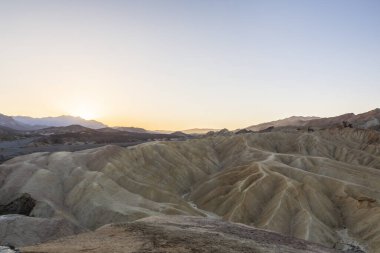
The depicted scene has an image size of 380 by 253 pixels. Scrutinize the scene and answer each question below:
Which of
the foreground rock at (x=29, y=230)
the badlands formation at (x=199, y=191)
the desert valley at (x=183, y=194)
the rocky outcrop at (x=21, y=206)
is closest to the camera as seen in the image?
the foreground rock at (x=29, y=230)

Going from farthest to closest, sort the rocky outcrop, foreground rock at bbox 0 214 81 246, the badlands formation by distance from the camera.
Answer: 1. the badlands formation
2. the rocky outcrop
3. foreground rock at bbox 0 214 81 246

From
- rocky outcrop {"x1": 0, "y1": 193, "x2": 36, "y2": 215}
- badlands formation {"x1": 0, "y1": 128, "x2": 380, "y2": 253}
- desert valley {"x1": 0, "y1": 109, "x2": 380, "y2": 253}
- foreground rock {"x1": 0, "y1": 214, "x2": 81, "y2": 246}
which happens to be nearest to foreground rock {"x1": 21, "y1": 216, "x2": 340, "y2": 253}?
desert valley {"x1": 0, "y1": 109, "x2": 380, "y2": 253}

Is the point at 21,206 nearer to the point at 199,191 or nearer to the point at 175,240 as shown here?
the point at 199,191

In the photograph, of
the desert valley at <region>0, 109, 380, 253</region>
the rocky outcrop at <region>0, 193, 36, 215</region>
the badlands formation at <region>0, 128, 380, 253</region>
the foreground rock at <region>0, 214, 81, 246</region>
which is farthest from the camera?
the badlands formation at <region>0, 128, 380, 253</region>

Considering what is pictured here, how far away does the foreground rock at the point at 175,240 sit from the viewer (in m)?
14.2

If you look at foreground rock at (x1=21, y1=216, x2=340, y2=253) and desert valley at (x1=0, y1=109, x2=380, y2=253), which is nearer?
foreground rock at (x1=21, y1=216, x2=340, y2=253)

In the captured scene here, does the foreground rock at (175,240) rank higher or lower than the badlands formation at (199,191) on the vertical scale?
higher

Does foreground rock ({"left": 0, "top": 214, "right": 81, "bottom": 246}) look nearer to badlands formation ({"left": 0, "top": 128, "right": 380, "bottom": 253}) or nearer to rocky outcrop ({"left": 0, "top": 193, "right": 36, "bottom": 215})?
badlands formation ({"left": 0, "top": 128, "right": 380, "bottom": 253})

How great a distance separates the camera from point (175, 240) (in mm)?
15180

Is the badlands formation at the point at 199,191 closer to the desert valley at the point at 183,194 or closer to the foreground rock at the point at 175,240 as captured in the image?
the desert valley at the point at 183,194

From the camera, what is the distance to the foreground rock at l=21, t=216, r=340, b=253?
14219mm

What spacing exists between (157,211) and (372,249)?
34.3m

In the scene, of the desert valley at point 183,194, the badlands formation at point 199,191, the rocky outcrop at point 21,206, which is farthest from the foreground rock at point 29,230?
the rocky outcrop at point 21,206

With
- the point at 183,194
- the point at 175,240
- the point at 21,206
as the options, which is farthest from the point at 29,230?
the point at 183,194
